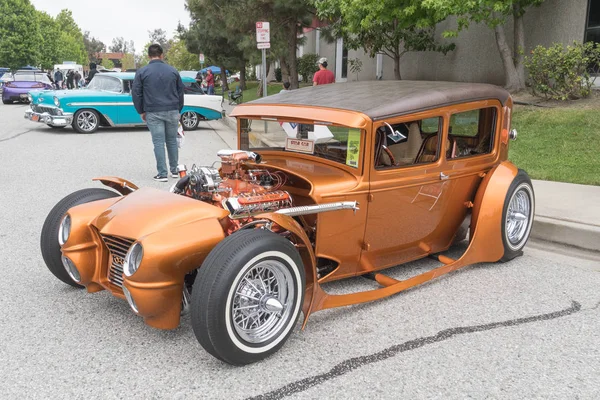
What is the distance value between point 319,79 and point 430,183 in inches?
347

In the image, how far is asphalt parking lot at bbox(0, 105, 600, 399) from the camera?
270 cm

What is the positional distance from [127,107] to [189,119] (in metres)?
1.90

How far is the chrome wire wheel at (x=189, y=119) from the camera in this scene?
1462 centimetres

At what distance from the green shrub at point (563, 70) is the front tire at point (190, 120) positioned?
864 centimetres

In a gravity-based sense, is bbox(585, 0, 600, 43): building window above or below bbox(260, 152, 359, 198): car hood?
above

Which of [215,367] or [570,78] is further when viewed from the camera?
[570,78]

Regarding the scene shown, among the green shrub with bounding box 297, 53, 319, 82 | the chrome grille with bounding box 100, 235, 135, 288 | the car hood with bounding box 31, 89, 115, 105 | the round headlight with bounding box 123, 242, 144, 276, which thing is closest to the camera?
the round headlight with bounding box 123, 242, 144, 276

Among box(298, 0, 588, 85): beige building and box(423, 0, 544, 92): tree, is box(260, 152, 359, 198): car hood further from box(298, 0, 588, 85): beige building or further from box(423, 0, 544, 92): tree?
box(298, 0, 588, 85): beige building

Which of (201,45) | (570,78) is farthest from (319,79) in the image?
(201,45)

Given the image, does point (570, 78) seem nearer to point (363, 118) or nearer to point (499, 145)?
point (499, 145)

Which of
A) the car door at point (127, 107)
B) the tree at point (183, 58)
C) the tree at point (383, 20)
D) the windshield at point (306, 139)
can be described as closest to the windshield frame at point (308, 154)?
the windshield at point (306, 139)

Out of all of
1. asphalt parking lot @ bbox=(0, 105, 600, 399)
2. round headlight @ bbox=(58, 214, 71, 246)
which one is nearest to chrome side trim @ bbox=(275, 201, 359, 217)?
asphalt parking lot @ bbox=(0, 105, 600, 399)

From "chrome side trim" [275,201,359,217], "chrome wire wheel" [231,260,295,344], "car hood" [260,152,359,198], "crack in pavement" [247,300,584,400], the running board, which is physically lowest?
"crack in pavement" [247,300,584,400]

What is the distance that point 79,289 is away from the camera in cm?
386
